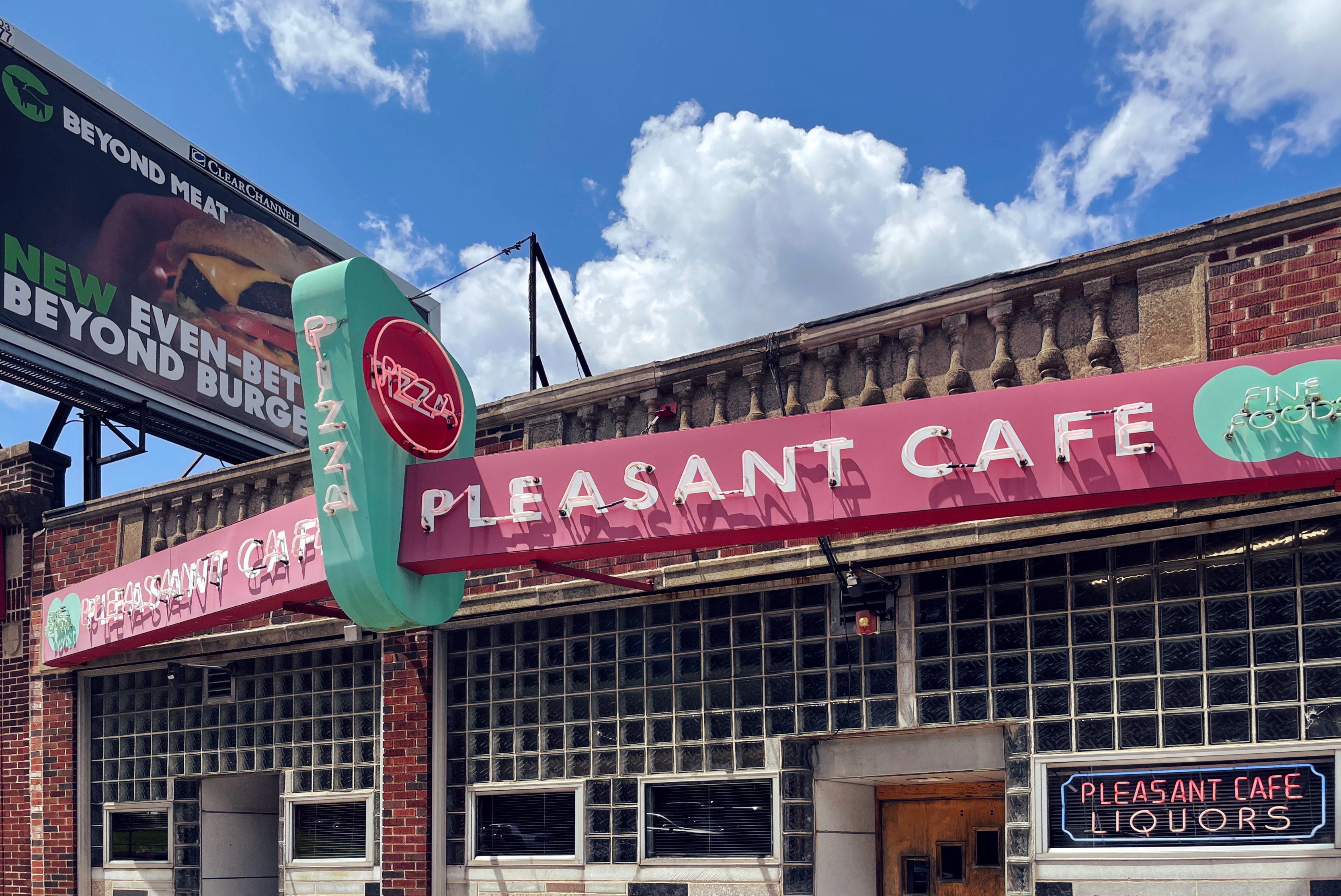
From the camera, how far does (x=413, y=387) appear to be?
10.3 meters

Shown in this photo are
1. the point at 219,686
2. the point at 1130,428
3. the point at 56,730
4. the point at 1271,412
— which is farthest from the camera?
the point at 56,730

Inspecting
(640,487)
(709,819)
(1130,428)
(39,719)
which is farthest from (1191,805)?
(39,719)

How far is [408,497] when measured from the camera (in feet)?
32.9

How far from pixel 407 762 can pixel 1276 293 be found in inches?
362

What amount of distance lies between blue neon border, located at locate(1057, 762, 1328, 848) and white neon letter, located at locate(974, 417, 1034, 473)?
2580 millimetres

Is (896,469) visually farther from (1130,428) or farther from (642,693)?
(642,693)

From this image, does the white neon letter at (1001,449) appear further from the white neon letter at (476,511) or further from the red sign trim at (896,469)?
the white neon letter at (476,511)

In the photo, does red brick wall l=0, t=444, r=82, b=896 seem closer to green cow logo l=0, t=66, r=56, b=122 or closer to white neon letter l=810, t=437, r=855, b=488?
green cow logo l=0, t=66, r=56, b=122

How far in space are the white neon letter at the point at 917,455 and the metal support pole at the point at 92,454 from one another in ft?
43.4

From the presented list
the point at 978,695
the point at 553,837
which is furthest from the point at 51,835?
the point at 978,695

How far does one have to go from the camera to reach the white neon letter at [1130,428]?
25.6ft

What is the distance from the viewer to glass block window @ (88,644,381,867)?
13.3 m

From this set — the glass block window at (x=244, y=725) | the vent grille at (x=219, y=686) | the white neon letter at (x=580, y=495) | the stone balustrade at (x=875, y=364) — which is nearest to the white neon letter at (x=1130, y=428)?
the stone balustrade at (x=875, y=364)

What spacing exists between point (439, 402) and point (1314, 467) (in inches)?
270
